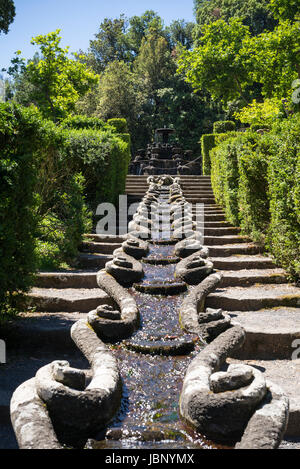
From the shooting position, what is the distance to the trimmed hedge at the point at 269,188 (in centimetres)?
669

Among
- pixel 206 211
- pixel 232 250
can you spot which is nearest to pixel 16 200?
pixel 232 250

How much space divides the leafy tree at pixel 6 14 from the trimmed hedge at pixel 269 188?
566 inches

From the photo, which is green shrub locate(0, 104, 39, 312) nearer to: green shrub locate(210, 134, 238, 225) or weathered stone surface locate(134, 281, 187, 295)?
weathered stone surface locate(134, 281, 187, 295)

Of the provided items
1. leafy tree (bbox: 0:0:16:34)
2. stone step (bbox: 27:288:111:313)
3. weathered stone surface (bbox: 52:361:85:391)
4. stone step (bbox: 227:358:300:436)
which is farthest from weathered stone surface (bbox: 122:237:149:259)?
leafy tree (bbox: 0:0:16:34)

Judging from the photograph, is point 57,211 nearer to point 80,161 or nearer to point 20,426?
point 80,161

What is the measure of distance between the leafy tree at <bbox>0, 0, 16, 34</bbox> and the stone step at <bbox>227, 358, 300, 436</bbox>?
67.5ft

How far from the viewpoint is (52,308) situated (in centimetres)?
597

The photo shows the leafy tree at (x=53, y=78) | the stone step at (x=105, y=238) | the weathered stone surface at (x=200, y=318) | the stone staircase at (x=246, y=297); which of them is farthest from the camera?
the leafy tree at (x=53, y=78)

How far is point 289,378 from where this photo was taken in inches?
165

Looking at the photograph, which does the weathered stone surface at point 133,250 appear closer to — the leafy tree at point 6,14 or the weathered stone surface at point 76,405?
the weathered stone surface at point 76,405

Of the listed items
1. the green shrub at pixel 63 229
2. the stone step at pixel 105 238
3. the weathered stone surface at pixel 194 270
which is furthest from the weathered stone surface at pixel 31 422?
the stone step at pixel 105 238

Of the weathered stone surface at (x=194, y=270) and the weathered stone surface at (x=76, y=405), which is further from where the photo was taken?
the weathered stone surface at (x=194, y=270)

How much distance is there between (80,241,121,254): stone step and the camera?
873 centimetres
